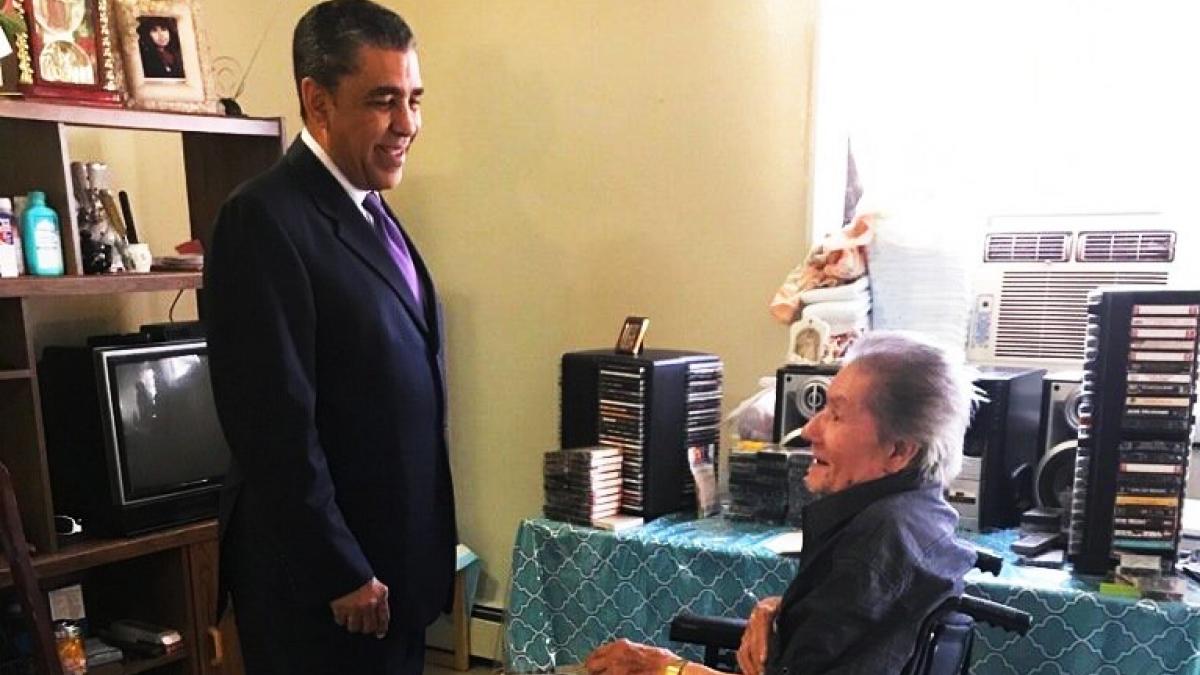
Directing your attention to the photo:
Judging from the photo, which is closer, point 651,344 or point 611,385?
point 611,385

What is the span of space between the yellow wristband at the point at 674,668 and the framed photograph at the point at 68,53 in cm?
177

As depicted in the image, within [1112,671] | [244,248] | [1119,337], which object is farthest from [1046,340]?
[244,248]

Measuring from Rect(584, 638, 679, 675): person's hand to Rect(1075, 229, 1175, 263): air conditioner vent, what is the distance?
133cm

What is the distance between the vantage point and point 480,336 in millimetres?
3105

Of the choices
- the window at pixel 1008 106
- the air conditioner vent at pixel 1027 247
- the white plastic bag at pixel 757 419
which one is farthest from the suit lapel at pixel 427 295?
the air conditioner vent at pixel 1027 247

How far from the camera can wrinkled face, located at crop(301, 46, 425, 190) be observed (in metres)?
1.45

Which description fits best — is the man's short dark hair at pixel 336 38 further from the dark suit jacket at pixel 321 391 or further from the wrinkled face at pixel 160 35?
the wrinkled face at pixel 160 35

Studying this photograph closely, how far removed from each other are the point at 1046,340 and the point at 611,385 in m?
1.00

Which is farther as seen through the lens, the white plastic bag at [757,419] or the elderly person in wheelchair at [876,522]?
the white plastic bag at [757,419]

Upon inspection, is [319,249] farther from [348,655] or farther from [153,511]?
[153,511]

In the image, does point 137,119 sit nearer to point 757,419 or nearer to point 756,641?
point 757,419

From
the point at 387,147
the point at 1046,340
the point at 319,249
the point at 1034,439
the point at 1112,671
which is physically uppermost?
the point at 387,147

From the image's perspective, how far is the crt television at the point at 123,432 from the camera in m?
2.25

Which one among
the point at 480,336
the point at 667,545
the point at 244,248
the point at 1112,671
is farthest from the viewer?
the point at 480,336
